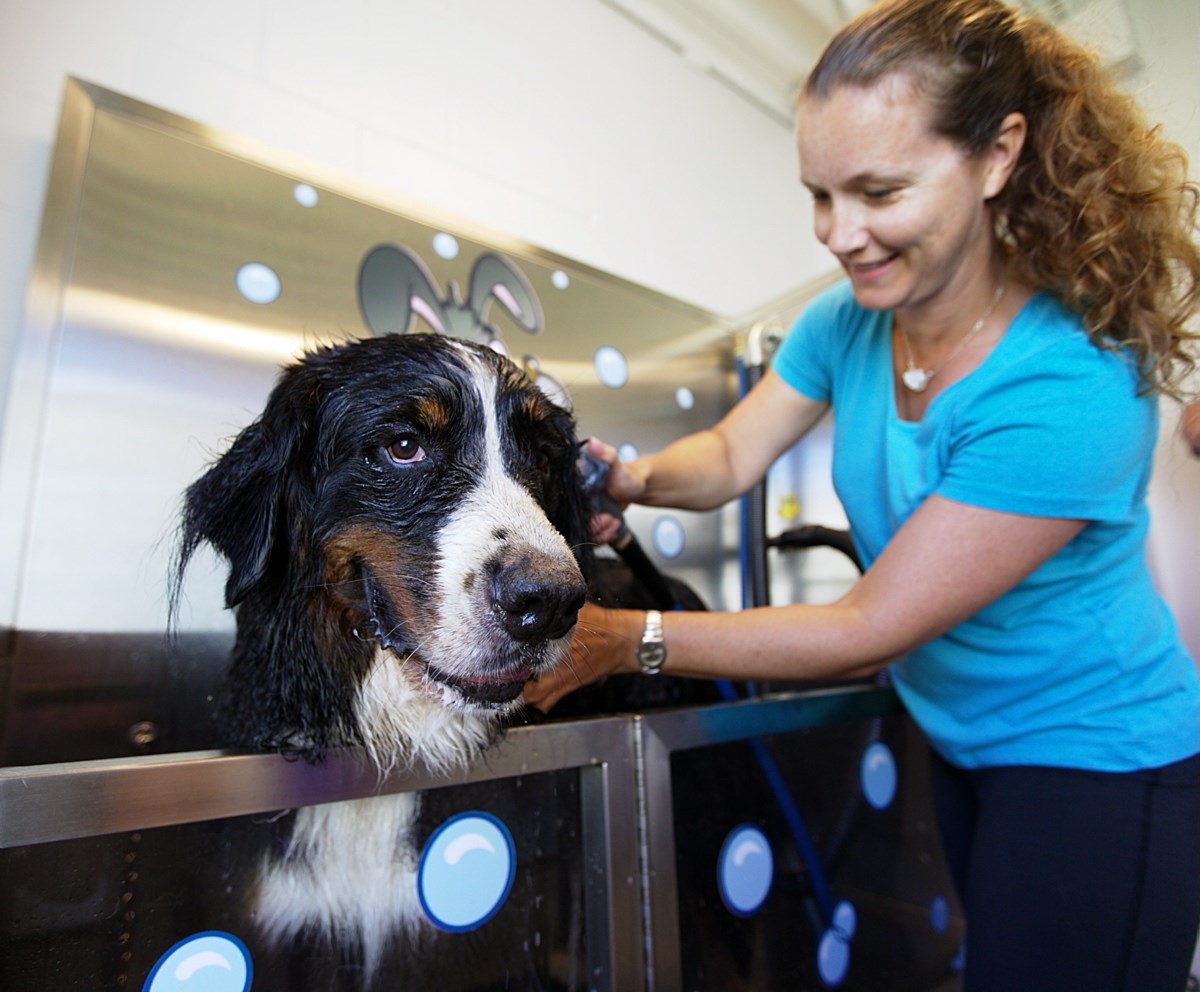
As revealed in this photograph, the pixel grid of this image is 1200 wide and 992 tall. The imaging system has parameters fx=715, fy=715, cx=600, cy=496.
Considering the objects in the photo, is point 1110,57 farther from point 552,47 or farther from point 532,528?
point 552,47

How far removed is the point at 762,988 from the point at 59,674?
1.24m

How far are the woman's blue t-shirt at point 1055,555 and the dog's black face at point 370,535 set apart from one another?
568mm

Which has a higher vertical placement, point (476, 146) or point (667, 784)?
point (476, 146)

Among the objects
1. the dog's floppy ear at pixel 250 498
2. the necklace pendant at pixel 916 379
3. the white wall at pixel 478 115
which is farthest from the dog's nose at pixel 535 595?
the white wall at pixel 478 115

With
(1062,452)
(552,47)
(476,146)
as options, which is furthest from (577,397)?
(1062,452)

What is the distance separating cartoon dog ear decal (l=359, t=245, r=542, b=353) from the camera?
1569mm

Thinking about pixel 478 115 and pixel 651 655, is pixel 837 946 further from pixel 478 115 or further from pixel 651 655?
pixel 478 115

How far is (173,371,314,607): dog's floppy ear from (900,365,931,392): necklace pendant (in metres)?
0.91

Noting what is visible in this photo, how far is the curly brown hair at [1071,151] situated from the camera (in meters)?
0.94

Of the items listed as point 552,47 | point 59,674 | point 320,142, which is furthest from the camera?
point 552,47

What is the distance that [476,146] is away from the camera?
1919 mm

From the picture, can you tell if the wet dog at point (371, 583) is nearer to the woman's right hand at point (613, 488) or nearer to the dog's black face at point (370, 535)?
the dog's black face at point (370, 535)

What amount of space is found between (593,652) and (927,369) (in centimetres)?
68

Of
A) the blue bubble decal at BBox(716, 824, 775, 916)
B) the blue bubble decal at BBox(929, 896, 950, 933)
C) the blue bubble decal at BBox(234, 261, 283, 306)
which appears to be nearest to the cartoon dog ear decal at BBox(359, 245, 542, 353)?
the blue bubble decal at BBox(234, 261, 283, 306)
